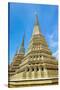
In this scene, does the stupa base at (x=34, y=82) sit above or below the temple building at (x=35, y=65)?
below

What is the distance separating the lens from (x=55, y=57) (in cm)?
218

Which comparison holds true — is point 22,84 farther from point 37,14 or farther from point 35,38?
point 37,14

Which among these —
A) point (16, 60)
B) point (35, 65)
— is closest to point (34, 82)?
point (35, 65)

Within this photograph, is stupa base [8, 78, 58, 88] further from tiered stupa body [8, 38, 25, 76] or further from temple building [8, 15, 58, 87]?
tiered stupa body [8, 38, 25, 76]

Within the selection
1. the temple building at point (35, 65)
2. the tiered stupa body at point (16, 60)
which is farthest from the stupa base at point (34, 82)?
the tiered stupa body at point (16, 60)

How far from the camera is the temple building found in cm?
209

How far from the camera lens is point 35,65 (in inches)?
84.2

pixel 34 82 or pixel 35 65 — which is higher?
pixel 35 65

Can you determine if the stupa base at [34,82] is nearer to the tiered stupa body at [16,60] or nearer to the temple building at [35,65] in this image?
the temple building at [35,65]

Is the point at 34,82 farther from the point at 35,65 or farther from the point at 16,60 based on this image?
the point at 16,60

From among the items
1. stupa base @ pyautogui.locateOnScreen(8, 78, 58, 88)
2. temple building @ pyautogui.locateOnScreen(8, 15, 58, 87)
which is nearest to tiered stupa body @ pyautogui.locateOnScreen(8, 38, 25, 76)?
temple building @ pyautogui.locateOnScreen(8, 15, 58, 87)

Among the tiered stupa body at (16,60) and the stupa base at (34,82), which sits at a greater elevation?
the tiered stupa body at (16,60)

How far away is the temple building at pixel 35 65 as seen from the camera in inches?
82.4

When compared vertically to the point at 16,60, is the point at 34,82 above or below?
below
